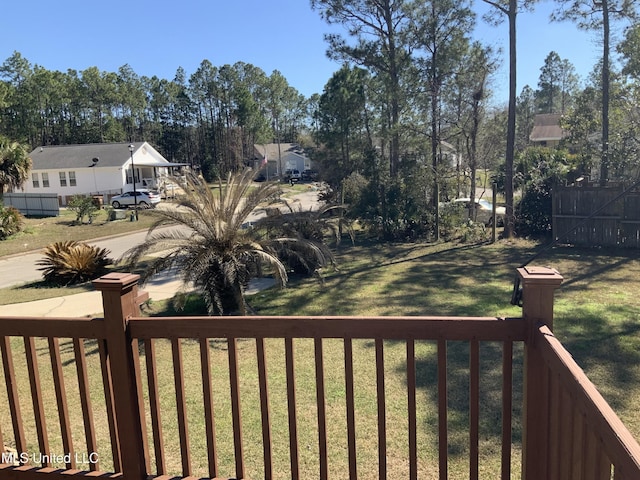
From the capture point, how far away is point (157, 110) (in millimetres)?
60250

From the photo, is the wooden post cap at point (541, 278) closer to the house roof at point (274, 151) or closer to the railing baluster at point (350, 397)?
the railing baluster at point (350, 397)

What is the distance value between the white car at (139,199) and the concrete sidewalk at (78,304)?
66.3 ft

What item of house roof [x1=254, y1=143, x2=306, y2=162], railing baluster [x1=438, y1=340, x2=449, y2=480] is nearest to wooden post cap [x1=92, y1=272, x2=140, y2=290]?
railing baluster [x1=438, y1=340, x2=449, y2=480]

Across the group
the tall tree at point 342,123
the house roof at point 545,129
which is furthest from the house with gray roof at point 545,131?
the tall tree at point 342,123

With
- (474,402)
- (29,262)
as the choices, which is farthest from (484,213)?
(474,402)

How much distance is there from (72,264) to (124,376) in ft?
29.1

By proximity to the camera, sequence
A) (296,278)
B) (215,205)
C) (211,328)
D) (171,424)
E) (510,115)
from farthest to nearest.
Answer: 1. (510,115)
2. (296,278)
3. (215,205)
4. (171,424)
5. (211,328)

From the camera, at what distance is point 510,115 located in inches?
513

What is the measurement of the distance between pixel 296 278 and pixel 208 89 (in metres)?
50.7

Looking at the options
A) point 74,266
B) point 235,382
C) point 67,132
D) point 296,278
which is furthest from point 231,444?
point 67,132

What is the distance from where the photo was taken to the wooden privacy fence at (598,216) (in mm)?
11547

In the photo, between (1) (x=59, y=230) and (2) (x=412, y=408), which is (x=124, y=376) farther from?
(1) (x=59, y=230)

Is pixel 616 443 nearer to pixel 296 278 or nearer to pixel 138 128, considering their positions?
pixel 296 278

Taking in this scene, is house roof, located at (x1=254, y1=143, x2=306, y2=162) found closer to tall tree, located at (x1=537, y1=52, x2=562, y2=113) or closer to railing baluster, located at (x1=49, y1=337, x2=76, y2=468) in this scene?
tall tree, located at (x1=537, y1=52, x2=562, y2=113)
